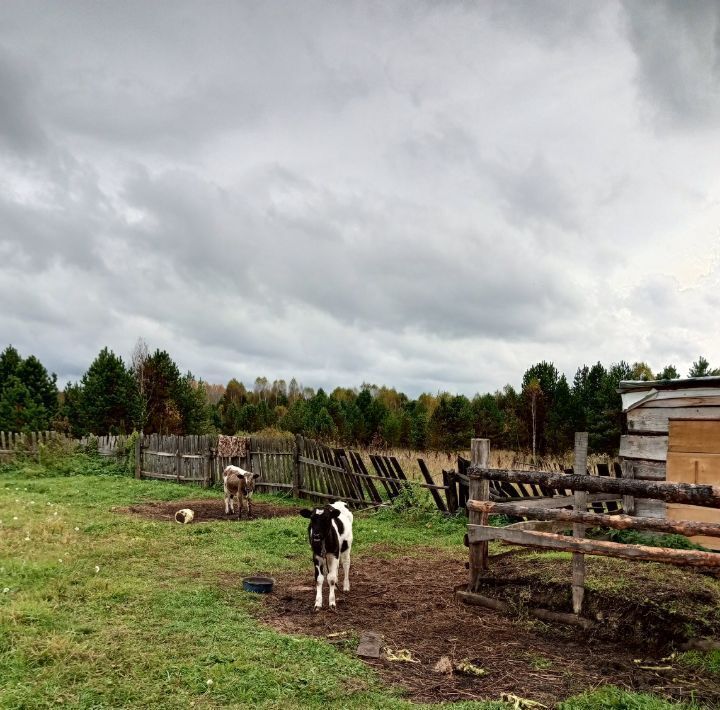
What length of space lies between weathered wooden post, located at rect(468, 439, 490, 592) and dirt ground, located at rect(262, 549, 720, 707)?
50 centimetres

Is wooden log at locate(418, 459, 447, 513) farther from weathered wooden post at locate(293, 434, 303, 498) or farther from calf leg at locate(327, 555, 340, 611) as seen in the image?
calf leg at locate(327, 555, 340, 611)

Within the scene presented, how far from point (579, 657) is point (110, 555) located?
7.77 meters

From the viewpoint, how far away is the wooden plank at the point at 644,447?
42.7ft

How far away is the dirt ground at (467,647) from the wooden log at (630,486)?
1.63 metres

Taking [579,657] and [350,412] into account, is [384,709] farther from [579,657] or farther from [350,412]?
[350,412]

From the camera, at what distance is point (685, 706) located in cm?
520

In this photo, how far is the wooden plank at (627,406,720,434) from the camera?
488 inches

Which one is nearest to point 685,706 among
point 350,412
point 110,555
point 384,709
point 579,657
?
point 579,657

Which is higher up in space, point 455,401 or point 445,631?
point 455,401

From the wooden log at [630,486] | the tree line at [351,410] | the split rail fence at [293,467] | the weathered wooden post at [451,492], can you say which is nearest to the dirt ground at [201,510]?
the split rail fence at [293,467]

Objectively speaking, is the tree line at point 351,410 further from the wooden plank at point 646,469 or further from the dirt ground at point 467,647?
the dirt ground at point 467,647

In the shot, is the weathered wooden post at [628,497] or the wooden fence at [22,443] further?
the wooden fence at [22,443]

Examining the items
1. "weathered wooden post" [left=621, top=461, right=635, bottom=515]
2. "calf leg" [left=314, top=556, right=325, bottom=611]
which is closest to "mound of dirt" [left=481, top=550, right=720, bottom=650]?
"calf leg" [left=314, top=556, right=325, bottom=611]

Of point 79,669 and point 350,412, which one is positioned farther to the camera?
point 350,412
